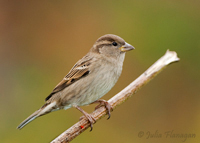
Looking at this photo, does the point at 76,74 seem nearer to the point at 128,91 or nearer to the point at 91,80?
the point at 91,80

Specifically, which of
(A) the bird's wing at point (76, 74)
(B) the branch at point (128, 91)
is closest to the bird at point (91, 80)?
(A) the bird's wing at point (76, 74)

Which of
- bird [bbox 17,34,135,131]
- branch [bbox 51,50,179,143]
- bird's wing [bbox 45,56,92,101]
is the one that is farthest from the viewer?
bird's wing [bbox 45,56,92,101]

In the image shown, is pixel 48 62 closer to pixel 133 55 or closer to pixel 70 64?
pixel 70 64

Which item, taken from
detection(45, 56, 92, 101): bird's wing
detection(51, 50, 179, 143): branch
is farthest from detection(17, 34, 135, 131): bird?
detection(51, 50, 179, 143): branch

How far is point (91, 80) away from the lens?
4336 millimetres

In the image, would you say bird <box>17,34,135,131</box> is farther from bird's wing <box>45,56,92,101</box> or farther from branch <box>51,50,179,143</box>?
branch <box>51,50,179,143</box>

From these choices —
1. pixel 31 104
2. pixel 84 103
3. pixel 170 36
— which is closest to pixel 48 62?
pixel 31 104

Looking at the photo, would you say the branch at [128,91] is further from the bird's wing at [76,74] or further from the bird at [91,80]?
the bird's wing at [76,74]

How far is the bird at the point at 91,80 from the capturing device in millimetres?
4309

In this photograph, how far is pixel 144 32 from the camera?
227 inches

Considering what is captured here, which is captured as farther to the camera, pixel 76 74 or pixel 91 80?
pixel 76 74

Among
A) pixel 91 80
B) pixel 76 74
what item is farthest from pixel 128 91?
pixel 76 74

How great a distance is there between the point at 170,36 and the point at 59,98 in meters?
2.16

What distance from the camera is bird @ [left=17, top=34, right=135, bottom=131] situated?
14.1 ft
